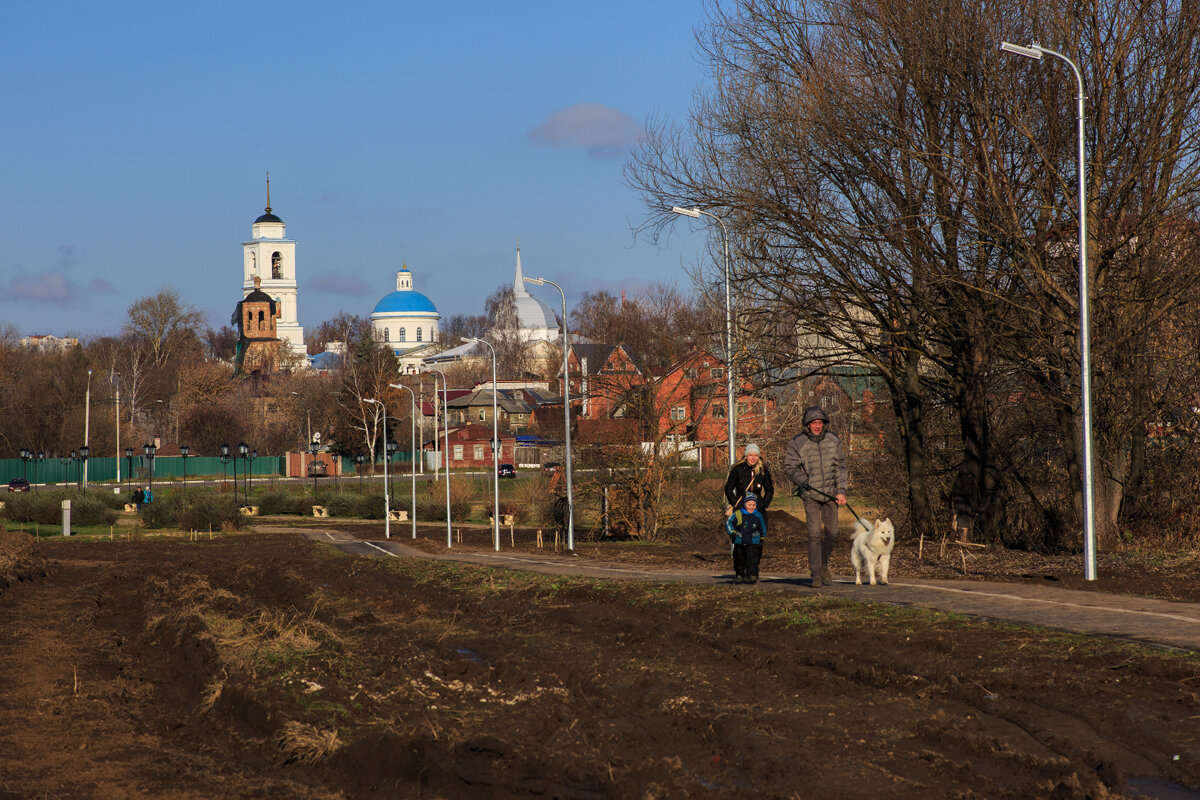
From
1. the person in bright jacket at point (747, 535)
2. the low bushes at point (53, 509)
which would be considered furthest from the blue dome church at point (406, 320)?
the person in bright jacket at point (747, 535)

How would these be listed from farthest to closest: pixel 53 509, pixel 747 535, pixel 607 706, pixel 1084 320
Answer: pixel 53 509
pixel 1084 320
pixel 747 535
pixel 607 706

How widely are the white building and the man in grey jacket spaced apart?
137 meters

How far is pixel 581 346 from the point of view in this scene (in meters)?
95.6

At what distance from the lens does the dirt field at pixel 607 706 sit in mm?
6375

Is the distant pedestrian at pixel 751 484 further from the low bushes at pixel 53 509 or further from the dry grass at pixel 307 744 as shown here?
the low bushes at pixel 53 509

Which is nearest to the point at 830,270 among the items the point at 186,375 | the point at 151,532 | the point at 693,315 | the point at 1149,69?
the point at 1149,69

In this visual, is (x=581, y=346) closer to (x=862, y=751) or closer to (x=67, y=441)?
(x=67, y=441)

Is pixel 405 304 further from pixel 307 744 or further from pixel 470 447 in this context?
pixel 307 744

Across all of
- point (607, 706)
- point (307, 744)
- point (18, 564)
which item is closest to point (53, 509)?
point (18, 564)

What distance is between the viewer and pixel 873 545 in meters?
13.8

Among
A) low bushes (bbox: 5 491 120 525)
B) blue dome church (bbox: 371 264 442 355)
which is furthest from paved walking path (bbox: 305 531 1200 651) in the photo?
blue dome church (bbox: 371 264 442 355)

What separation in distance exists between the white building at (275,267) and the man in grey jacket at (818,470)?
137232 mm

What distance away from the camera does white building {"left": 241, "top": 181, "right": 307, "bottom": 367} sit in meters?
146

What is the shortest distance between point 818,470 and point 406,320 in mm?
154599
